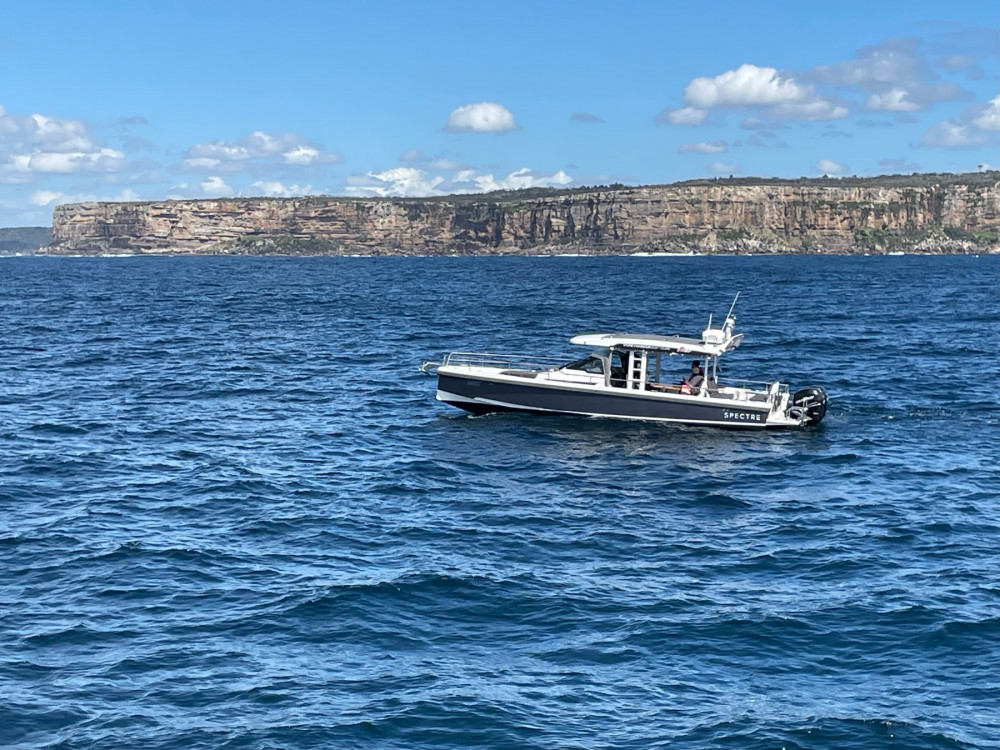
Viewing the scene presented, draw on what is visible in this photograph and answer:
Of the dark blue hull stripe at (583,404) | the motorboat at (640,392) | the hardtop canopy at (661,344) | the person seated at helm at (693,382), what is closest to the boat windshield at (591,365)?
the motorboat at (640,392)

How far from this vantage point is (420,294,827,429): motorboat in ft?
115

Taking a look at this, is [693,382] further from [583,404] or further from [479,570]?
A: [479,570]

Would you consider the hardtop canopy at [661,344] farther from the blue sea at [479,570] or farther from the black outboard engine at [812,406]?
the black outboard engine at [812,406]

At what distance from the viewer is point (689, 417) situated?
35000mm

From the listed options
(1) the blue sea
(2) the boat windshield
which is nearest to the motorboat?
(2) the boat windshield

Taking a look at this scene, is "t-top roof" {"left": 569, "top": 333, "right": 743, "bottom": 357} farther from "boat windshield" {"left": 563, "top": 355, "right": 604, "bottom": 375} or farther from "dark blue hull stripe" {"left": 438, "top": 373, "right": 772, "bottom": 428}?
"dark blue hull stripe" {"left": 438, "top": 373, "right": 772, "bottom": 428}

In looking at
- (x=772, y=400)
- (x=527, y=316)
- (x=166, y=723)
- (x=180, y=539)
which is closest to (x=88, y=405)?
(x=180, y=539)

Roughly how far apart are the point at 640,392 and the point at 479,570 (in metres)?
14.7

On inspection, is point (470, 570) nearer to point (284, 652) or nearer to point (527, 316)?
point (284, 652)

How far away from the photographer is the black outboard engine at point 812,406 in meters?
35.1

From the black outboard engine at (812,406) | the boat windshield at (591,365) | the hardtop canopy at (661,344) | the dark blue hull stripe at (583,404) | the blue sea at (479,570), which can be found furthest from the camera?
the boat windshield at (591,365)

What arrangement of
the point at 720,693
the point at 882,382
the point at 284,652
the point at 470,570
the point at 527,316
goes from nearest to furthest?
the point at 720,693 → the point at 284,652 → the point at 470,570 → the point at 882,382 → the point at 527,316

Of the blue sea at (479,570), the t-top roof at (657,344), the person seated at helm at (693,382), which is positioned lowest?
the blue sea at (479,570)

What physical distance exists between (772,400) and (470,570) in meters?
16.9
